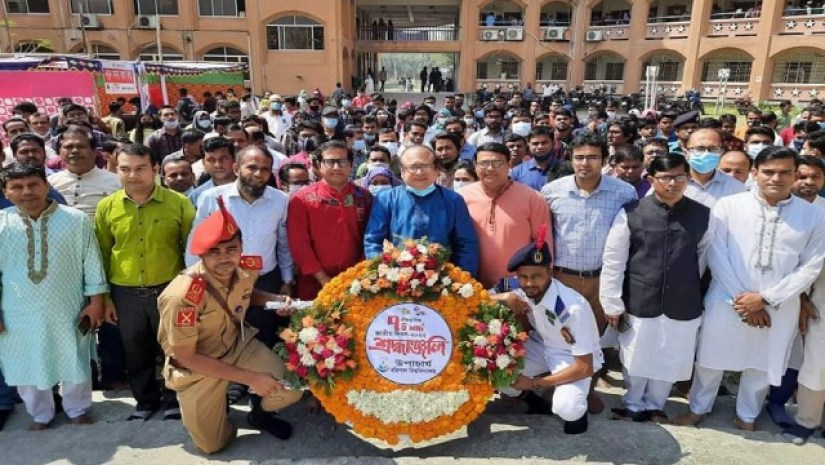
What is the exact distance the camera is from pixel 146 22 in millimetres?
29312

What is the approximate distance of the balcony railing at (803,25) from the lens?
2647cm

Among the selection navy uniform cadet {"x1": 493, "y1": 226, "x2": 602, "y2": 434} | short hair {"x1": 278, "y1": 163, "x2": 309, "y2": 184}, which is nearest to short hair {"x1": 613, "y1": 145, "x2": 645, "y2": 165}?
navy uniform cadet {"x1": 493, "y1": 226, "x2": 602, "y2": 434}

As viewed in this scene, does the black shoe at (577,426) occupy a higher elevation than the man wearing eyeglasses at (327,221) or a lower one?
lower

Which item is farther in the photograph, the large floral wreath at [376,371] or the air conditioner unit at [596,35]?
the air conditioner unit at [596,35]

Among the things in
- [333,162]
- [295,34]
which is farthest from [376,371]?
[295,34]

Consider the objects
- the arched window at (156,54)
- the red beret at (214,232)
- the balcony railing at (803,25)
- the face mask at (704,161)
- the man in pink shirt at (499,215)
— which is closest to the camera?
the red beret at (214,232)

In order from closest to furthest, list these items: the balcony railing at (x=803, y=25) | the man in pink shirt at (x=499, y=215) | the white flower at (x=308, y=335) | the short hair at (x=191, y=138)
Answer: the white flower at (x=308, y=335) → the man in pink shirt at (x=499, y=215) → the short hair at (x=191, y=138) → the balcony railing at (x=803, y=25)

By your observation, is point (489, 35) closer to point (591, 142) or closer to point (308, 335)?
point (591, 142)

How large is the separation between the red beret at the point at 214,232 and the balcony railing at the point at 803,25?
33.0 meters

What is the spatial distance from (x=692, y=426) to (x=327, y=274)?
2892 millimetres

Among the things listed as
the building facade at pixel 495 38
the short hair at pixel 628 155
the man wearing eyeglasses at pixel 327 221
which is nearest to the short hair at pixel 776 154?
the short hair at pixel 628 155

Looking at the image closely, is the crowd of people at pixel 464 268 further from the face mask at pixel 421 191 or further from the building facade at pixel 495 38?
the building facade at pixel 495 38

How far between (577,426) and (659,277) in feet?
3.85

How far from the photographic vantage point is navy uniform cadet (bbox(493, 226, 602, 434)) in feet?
11.5
